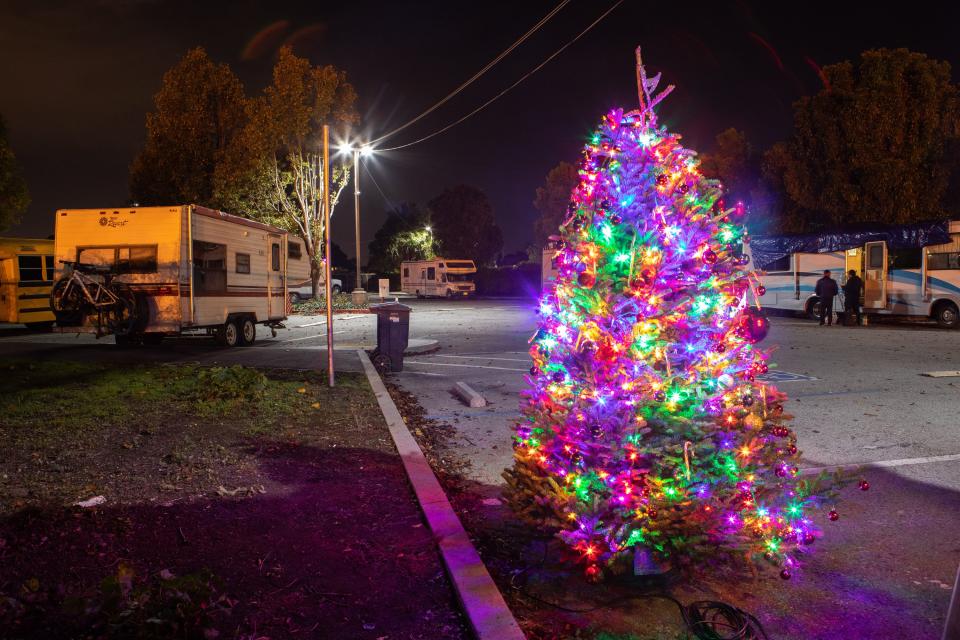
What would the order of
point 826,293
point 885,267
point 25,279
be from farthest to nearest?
point 885,267, point 826,293, point 25,279

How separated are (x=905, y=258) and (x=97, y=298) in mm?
23370

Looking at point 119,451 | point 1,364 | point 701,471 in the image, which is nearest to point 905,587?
point 701,471

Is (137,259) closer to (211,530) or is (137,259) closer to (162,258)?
(162,258)

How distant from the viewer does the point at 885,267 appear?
2205 cm

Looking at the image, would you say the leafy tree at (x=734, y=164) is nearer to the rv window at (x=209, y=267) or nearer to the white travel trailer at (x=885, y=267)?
the white travel trailer at (x=885, y=267)

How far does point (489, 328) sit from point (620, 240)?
745 inches

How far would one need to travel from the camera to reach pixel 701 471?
3.53 metres

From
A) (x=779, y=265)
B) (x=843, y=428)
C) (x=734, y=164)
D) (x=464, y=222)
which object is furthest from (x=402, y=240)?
(x=843, y=428)

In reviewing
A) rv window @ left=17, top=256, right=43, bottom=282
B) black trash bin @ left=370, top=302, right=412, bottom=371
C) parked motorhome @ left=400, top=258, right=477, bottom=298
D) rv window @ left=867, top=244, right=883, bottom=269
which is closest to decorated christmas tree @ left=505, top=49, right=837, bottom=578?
black trash bin @ left=370, top=302, right=412, bottom=371

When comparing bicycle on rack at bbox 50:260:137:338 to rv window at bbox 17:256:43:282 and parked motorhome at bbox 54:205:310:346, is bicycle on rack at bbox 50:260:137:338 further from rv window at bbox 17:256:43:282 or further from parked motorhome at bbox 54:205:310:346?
rv window at bbox 17:256:43:282

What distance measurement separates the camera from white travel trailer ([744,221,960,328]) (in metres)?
20.4

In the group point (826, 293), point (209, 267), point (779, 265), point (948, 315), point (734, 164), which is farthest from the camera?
point (734, 164)

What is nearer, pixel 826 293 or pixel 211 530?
pixel 211 530

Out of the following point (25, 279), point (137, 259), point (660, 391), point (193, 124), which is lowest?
point (660, 391)
